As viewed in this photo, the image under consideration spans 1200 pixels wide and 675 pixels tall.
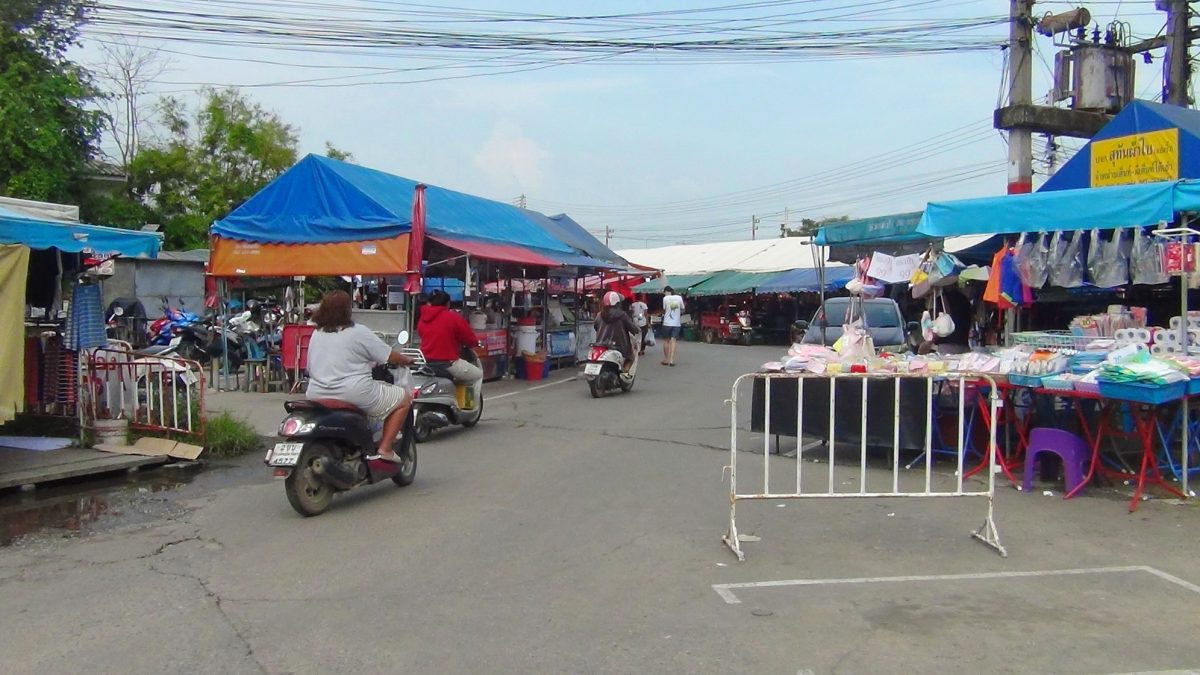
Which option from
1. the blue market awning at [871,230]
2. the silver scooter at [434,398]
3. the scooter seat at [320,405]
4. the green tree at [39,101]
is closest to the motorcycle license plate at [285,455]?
the scooter seat at [320,405]

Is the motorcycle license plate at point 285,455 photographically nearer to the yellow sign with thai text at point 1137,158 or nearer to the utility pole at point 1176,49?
the yellow sign with thai text at point 1137,158

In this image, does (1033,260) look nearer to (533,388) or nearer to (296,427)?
(296,427)

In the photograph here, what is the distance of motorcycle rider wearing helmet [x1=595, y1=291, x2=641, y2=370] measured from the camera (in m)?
15.4

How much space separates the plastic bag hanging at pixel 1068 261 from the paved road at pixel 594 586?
7.60ft

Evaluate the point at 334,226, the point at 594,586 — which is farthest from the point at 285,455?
the point at 334,226

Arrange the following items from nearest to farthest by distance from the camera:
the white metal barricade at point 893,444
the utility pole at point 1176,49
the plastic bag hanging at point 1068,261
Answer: the white metal barricade at point 893,444 → the plastic bag hanging at point 1068,261 → the utility pole at point 1176,49

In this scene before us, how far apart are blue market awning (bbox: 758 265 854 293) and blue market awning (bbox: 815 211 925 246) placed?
1814 centimetres

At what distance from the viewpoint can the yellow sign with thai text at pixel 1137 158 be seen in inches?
402

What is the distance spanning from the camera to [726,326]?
34.7 meters

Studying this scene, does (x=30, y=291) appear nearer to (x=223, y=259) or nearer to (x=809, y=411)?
(x=223, y=259)

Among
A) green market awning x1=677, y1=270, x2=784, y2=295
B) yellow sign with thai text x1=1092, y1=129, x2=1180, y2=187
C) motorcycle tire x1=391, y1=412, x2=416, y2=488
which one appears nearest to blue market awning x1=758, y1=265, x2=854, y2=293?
green market awning x1=677, y1=270, x2=784, y2=295

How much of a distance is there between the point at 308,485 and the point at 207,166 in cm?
3195

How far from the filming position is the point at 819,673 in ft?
13.7

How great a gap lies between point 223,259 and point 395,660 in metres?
13.6
